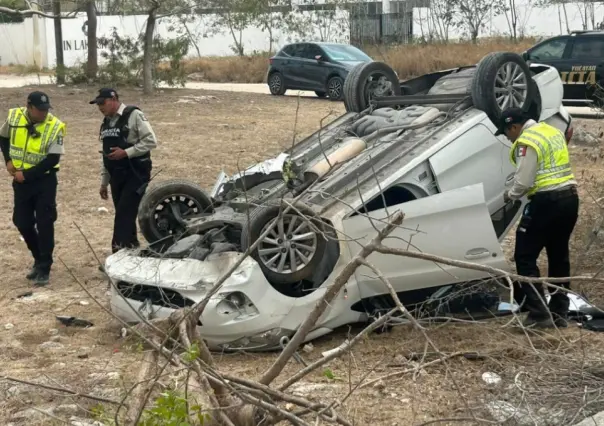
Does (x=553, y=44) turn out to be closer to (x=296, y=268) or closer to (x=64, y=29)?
(x=296, y=268)

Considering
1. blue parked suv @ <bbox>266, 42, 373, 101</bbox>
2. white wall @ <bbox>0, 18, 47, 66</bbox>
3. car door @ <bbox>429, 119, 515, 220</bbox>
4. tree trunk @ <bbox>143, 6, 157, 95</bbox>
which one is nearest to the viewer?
car door @ <bbox>429, 119, 515, 220</bbox>

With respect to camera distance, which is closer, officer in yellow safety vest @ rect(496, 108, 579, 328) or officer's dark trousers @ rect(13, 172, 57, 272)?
officer in yellow safety vest @ rect(496, 108, 579, 328)

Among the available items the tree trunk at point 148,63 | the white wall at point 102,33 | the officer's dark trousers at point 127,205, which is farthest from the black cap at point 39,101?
the white wall at point 102,33

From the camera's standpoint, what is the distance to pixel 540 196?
5.88m

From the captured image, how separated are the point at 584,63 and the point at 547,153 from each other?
1152 centimetres

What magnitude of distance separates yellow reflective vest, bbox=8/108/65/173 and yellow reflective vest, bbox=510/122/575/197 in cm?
391

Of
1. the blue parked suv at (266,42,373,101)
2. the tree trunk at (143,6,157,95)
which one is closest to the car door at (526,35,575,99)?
the blue parked suv at (266,42,373,101)

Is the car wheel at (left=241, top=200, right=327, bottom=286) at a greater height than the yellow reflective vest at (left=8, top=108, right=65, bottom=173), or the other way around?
the yellow reflective vest at (left=8, top=108, right=65, bottom=173)

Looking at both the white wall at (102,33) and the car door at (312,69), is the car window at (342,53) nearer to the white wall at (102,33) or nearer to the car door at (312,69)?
the car door at (312,69)

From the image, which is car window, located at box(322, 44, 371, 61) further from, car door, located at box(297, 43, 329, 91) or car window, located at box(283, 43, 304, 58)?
car window, located at box(283, 43, 304, 58)

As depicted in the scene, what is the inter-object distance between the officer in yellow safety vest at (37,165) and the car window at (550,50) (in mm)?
12014

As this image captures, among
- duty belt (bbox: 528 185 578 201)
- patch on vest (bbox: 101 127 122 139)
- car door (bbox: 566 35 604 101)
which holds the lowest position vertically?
duty belt (bbox: 528 185 578 201)

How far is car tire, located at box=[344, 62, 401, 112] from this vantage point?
714cm

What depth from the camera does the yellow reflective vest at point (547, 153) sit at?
579cm
